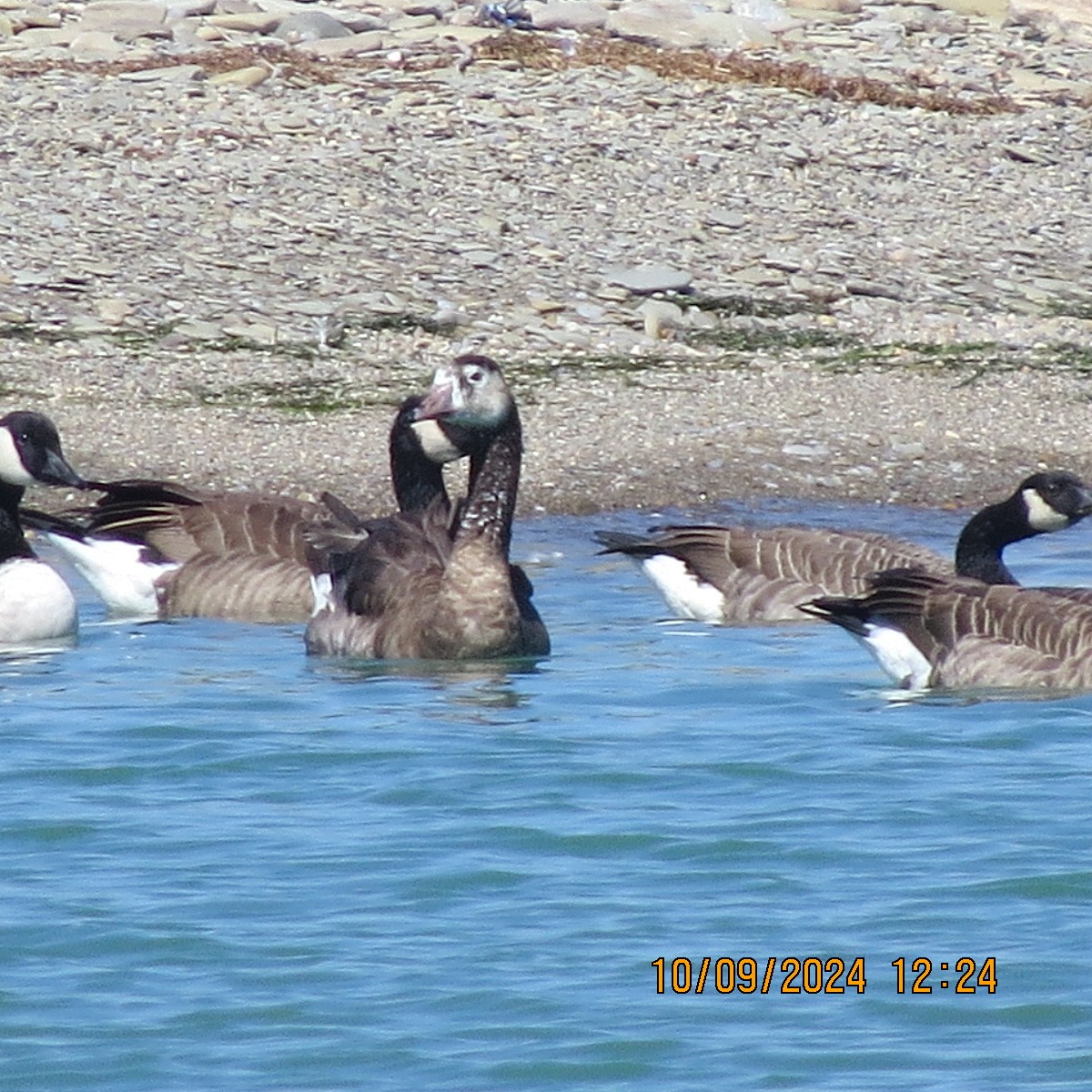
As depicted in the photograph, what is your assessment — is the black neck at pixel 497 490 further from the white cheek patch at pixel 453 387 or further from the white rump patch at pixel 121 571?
the white rump patch at pixel 121 571

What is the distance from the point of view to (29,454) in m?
12.0

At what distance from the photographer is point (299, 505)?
42.8 ft

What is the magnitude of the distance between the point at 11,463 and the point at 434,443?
7.11ft

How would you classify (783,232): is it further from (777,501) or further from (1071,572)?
(1071,572)

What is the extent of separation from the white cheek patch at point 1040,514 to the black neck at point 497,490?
8.04ft

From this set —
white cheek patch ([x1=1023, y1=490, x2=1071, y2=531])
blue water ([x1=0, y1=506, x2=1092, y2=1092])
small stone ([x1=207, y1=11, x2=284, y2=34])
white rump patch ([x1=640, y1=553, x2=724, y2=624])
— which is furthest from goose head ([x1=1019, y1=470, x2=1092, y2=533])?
small stone ([x1=207, y1=11, x2=284, y2=34])

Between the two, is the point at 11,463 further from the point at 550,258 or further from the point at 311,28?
the point at 311,28

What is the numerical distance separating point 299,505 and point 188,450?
2.65 m

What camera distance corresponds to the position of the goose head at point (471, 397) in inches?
436

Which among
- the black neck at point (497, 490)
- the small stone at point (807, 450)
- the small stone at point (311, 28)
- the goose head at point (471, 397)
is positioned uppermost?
the small stone at point (311, 28)

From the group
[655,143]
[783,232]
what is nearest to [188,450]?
[783,232]

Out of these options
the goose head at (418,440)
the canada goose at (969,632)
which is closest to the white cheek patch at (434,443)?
the goose head at (418,440)
